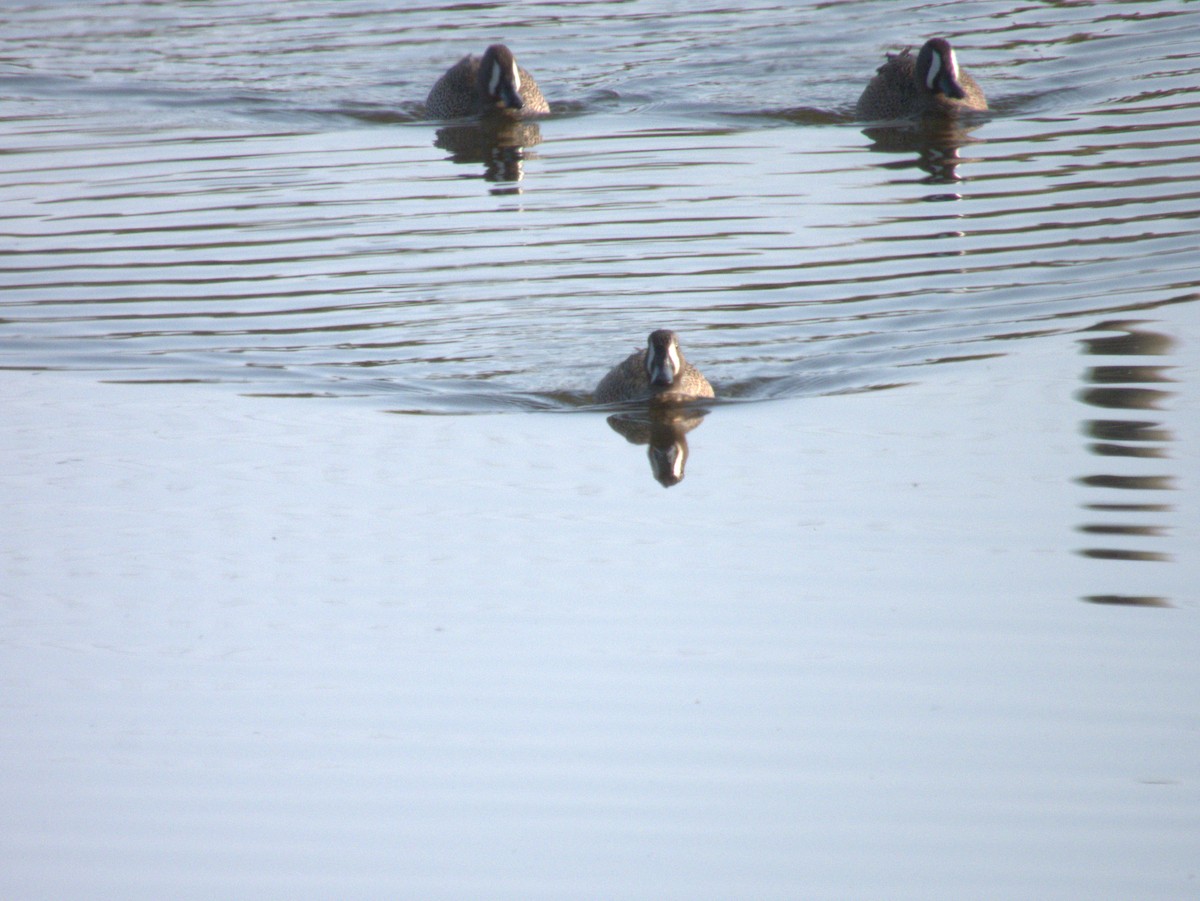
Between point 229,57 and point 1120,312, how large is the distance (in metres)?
13.7

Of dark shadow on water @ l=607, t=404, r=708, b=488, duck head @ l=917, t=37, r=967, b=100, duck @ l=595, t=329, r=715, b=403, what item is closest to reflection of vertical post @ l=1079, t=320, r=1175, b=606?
dark shadow on water @ l=607, t=404, r=708, b=488

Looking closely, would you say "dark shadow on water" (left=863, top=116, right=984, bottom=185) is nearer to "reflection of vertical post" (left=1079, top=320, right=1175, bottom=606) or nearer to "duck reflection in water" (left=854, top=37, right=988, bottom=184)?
"duck reflection in water" (left=854, top=37, right=988, bottom=184)

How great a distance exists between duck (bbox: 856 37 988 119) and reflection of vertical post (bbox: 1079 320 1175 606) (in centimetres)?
712

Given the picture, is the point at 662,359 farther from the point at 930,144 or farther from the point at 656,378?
the point at 930,144

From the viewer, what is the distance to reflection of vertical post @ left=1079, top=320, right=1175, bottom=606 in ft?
29.0

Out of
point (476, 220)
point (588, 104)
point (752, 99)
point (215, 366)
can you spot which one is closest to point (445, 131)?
point (588, 104)

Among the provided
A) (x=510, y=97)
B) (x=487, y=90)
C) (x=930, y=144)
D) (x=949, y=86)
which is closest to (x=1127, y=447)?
(x=930, y=144)

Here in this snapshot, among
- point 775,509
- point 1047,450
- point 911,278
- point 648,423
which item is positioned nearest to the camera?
point 775,509

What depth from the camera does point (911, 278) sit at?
13.6 meters

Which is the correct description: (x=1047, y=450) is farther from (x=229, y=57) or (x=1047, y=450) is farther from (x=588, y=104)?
(x=229, y=57)

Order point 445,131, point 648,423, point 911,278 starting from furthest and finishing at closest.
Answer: point 445,131 < point 911,278 < point 648,423

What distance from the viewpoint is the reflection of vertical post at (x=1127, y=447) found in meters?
8.85

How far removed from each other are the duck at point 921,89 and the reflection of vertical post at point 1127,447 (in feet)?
23.4

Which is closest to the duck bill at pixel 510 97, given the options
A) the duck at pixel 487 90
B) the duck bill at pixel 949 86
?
the duck at pixel 487 90
